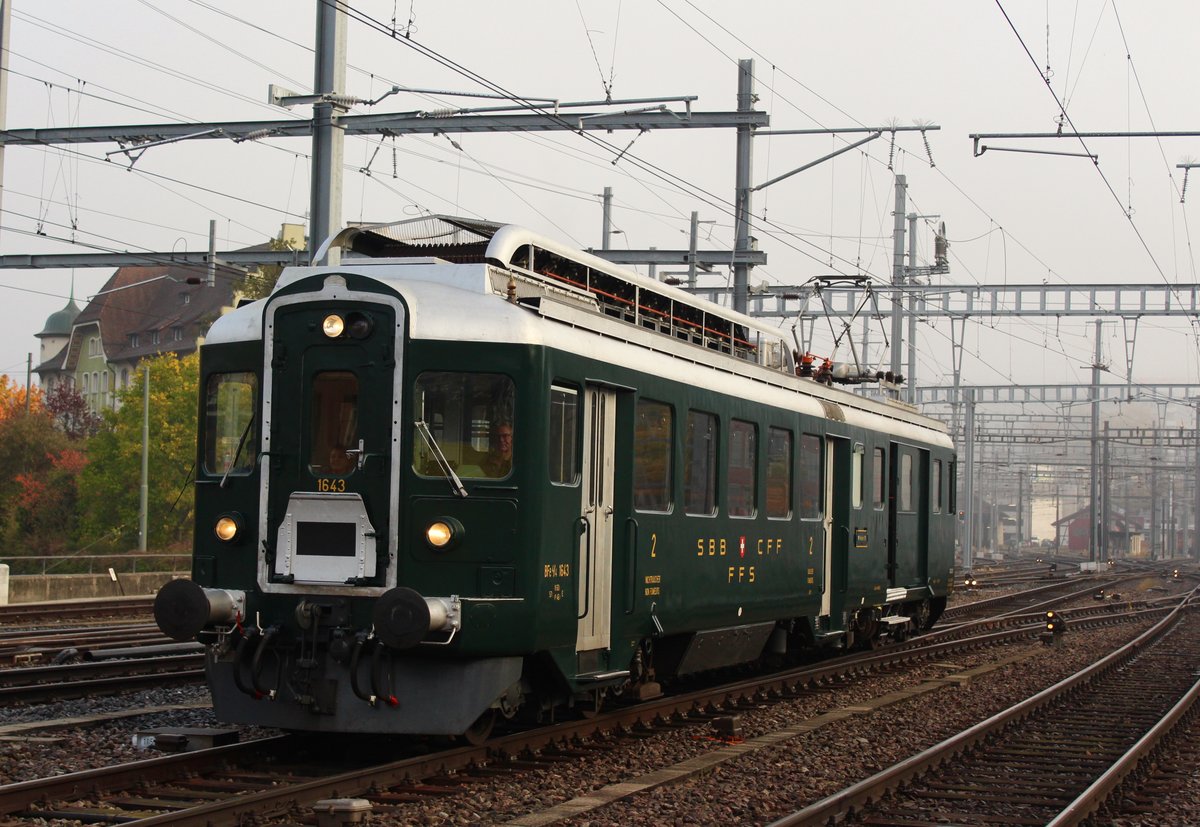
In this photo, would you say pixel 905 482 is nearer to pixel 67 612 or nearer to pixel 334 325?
pixel 334 325

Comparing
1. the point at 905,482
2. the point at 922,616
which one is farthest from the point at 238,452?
the point at 922,616

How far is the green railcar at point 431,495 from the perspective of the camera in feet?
31.9

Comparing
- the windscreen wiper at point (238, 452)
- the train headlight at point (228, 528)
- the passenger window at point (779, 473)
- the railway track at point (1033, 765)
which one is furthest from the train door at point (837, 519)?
the train headlight at point (228, 528)

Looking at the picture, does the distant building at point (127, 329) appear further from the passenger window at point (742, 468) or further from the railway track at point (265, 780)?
the railway track at point (265, 780)

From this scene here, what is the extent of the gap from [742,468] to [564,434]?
11.8 ft

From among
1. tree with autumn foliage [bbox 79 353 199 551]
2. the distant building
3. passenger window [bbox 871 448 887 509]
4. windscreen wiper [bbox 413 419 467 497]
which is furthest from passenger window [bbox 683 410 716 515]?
the distant building

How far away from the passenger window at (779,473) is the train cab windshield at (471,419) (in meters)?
5.00

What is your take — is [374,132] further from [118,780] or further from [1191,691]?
[118,780]

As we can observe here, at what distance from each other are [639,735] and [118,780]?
13.9 ft

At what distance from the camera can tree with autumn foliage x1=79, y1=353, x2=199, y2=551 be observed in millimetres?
53156

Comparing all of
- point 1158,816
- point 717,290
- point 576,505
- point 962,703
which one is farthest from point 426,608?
point 717,290

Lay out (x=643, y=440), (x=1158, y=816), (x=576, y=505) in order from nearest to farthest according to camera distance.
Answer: (x=1158, y=816), (x=576, y=505), (x=643, y=440)

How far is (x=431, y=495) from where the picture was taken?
9.87 meters

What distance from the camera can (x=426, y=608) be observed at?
9281mm
